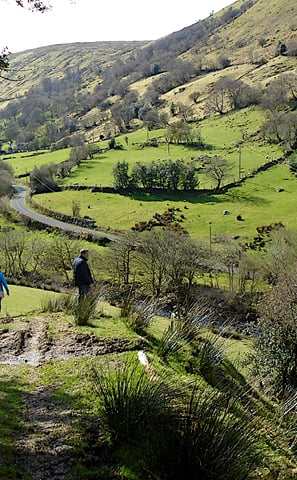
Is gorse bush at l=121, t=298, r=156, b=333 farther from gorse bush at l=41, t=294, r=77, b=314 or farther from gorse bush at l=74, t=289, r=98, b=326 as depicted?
gorse bush at l=41, t=294, r=77, b=314

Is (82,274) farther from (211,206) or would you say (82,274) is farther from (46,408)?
(211,206)

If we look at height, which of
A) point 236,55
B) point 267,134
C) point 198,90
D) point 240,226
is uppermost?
point 236,55

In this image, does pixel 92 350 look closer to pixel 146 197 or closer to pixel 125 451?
pixel 125 451

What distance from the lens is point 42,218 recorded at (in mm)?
68750

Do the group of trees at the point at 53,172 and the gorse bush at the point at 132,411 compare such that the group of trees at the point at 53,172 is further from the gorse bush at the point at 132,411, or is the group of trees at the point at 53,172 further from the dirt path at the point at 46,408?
the gorse bush at the point at 132,411

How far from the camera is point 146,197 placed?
2970 inches

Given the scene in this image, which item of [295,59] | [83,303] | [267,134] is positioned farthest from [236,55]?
[83,303]

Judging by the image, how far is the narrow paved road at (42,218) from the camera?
59.4m

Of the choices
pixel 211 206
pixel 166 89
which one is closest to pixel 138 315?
pixel 211 206

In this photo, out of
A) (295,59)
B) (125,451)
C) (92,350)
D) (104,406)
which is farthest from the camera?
(295,59)

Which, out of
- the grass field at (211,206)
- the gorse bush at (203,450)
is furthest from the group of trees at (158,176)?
the gorse bush at (203,450)

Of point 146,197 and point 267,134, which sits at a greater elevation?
point 267,134

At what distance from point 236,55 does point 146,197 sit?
121 m

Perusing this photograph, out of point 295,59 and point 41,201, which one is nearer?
point 41,201
